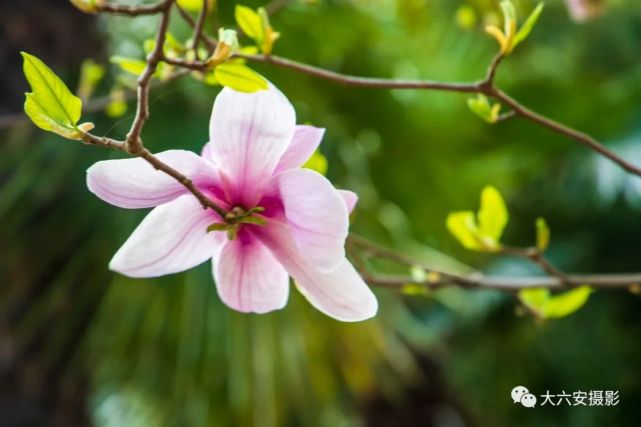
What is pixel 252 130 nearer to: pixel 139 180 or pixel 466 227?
pixel 139 180

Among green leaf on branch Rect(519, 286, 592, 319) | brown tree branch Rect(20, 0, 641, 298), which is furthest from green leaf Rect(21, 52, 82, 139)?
green leaf on branch Rect(519, 286, 592, 319)

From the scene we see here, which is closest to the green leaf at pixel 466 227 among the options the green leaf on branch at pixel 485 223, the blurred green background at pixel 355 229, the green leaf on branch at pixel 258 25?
the green leaf on branch at pixel 485 223

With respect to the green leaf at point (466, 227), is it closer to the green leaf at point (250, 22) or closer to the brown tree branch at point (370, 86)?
the brown tree branch at point (370, 86)

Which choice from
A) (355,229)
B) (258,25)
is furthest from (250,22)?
(355,229)

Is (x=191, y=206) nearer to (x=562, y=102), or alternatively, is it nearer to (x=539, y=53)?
(x=562, y=102)

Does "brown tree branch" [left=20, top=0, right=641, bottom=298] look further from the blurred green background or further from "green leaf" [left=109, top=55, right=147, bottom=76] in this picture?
the blurred green background
